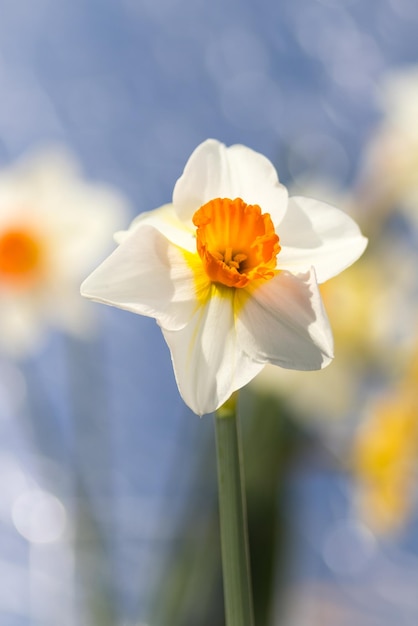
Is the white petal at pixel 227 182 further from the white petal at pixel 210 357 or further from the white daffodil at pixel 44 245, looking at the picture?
the white daffodil at pixel 44 245

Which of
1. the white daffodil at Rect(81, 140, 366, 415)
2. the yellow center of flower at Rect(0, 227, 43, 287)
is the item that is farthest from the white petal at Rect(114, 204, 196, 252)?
the yellow center of flower at Rect(0, 227, 43, 287)

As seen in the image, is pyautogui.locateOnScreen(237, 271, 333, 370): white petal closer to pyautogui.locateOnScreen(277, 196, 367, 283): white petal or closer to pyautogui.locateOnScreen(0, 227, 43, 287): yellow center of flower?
pyautogui.locateOnScreen(277, 196, 367, 283): white petal

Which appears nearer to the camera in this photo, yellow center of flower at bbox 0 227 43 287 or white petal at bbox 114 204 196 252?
white petal at bbox 114 204 196 252

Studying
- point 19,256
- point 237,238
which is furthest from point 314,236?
point 19,256

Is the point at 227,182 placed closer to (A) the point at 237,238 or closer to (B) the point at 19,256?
(A) the point at 237,238

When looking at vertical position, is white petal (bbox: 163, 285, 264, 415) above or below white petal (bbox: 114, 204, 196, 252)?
below

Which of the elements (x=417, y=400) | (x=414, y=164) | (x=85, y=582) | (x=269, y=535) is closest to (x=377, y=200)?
(x=414, y=164)

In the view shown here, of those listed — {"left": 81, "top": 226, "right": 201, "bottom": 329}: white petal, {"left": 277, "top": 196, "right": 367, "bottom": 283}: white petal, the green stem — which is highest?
{"left": 277, "top": 196, "right": 367, "bottom": 283}: white petal

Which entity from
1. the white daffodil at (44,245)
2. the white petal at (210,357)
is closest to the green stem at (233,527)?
the white petal at (210,357)
